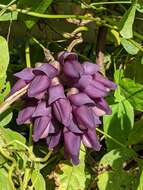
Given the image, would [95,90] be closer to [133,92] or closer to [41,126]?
[41,126]

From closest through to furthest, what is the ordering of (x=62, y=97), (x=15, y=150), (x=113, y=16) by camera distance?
1. (x=62, y=97)
2. (x=15, y=150)
3. (x=113, y=16)

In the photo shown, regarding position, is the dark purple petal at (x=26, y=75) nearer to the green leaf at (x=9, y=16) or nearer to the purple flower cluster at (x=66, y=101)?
the purple flower cluster at (x=66, y=101)

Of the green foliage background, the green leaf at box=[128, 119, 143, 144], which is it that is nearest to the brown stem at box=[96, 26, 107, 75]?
the green foliage background

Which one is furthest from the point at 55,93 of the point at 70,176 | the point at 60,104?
the point at 70,176

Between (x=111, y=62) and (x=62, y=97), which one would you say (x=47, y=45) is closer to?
(x=111, y=62)

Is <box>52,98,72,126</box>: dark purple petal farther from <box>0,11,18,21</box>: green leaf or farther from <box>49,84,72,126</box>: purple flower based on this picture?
<box>0,11,18,21</box>: green leaf

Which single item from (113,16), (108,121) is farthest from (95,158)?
(113,16)

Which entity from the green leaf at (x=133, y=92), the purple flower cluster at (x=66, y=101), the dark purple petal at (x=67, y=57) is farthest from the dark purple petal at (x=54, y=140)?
the green leaf at (x=133, y=92)
